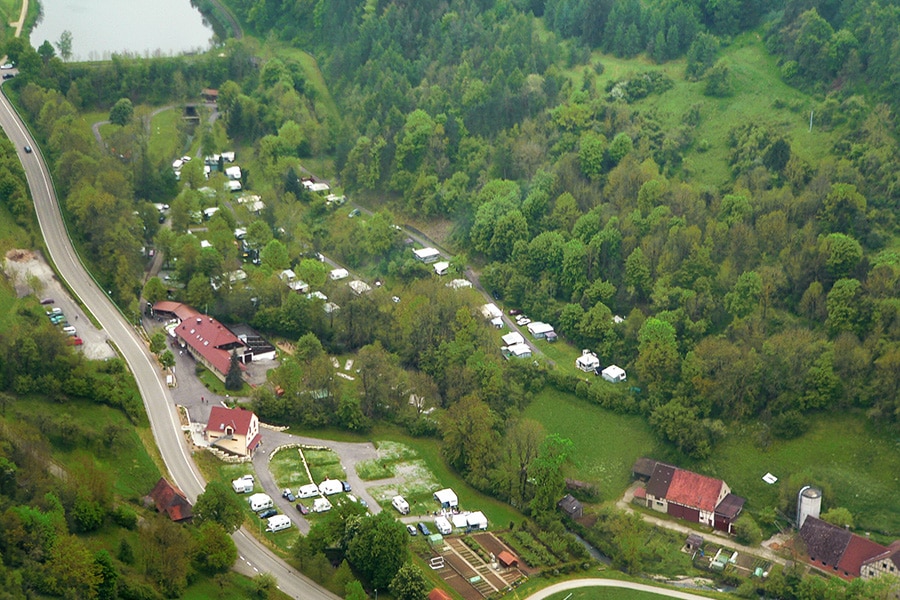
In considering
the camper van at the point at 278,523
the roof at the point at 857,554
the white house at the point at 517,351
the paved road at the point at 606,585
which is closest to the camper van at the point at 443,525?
the paved road at the point at 606,585

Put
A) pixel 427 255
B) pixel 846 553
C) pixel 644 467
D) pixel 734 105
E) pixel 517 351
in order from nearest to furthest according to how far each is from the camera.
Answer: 1. pixel 846 553
2. pixel 644 467
3. pixel 517 351
4. pixel 427 255
5. pixel 734 105

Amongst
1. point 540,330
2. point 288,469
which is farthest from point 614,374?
point 288,469

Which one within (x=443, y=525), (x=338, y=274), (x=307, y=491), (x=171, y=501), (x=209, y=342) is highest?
(x=209, y=342)

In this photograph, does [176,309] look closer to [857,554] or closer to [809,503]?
[809,503]

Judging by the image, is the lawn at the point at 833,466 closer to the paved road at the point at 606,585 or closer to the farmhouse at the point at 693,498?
the farmhouse at the point at 693,498

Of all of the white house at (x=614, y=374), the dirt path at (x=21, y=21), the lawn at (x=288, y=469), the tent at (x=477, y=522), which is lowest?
the tent at (x=477, y=522)

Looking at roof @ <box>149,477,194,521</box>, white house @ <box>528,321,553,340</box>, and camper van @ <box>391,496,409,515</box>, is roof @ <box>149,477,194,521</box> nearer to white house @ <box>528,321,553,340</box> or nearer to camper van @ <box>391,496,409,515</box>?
camper van @ <box>391,496,409,515</box>

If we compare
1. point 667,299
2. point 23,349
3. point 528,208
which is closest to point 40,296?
point 23,349

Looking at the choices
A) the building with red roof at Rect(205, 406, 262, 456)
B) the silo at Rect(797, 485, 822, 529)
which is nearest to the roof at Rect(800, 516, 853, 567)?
the silo at Rect(797, 485, 822, 529)
